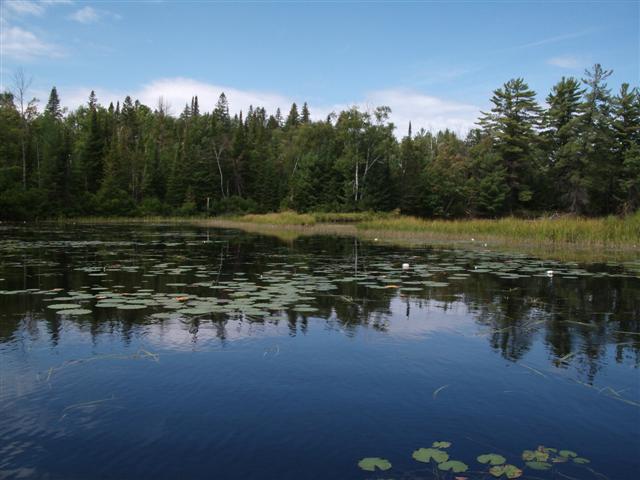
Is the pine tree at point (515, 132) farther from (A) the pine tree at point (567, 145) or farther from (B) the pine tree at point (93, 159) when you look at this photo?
(B) the pine tree at point (93, 159)

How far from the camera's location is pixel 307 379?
4691 mm

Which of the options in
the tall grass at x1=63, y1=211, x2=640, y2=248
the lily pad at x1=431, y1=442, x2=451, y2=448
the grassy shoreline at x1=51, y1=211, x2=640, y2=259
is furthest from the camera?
the tall grass at x1=63, y1=211, x2=640, y2=248

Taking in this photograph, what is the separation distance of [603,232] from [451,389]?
19.6 metres

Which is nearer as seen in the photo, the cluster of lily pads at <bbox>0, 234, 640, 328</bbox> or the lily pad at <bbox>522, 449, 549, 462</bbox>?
the lily pad at <bbox>522, 449, 549, 462</bbox>

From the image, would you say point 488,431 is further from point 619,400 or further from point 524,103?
point 524,103

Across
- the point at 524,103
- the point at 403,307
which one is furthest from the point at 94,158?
the point at 403,307

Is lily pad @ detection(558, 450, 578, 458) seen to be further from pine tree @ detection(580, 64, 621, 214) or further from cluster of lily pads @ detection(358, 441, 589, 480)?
pine tree @ detection(580, 64, 621, 214)

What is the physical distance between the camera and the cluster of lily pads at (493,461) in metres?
3.03

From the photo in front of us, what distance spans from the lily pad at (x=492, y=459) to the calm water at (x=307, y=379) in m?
0.08

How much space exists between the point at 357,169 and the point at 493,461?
167ft

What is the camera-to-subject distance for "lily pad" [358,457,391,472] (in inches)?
120

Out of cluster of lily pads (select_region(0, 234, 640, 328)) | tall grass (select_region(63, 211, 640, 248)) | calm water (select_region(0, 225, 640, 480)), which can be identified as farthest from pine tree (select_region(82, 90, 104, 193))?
calm water (select_region(0, 225, 640, 480))

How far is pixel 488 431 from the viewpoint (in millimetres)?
3633

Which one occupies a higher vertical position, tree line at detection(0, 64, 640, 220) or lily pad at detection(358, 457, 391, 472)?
tree line at detection(0, 64, 640, 220)
